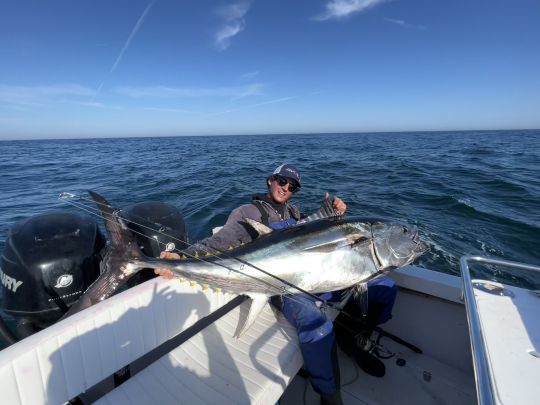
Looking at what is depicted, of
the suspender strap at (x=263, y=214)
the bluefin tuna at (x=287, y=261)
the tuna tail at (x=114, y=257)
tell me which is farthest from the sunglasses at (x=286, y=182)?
the tuna tail at (x=114, y=257)

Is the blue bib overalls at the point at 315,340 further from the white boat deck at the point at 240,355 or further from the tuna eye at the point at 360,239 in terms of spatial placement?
the tuna eye at the point at 360,239

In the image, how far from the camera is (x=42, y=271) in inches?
119

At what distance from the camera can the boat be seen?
1.78 meters

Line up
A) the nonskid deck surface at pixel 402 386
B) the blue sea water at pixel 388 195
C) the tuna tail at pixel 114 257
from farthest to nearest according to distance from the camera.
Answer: the blue sea water at pixel 388 195 < the nonskid deck surface at pixel 402 386 < the tuna tail at pixel 114 257

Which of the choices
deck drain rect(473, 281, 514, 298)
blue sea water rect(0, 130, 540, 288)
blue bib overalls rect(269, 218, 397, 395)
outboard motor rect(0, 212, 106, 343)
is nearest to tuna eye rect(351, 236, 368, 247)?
blue bib overalls rect(269, 218, 397, 395)

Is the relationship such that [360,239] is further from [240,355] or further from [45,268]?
[45,268]

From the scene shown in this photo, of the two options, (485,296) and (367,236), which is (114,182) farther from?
(485,296)

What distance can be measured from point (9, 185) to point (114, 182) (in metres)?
5.57

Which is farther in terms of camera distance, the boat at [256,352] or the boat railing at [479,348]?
the boat at [256,352]

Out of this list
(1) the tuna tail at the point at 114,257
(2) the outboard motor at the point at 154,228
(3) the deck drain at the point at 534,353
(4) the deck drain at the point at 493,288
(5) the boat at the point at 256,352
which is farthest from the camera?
(2) the outboard motor at the point at 154,228

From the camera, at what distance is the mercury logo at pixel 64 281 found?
122 inches

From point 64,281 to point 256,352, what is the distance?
2238mm

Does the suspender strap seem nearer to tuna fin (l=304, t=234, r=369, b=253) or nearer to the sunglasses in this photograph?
the sunglasses

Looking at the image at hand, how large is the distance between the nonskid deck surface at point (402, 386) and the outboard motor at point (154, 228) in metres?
2.35
